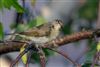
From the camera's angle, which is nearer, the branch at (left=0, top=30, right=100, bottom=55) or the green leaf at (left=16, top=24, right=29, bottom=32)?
the branch at (left=0, top=30, right=100, bottom=55)

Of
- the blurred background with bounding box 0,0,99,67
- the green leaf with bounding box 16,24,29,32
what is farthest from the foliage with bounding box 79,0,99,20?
the green leaf with bounding box 16,24,29,32

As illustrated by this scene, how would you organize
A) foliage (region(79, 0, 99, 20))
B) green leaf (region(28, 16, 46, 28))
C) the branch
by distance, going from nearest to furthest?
1. the branch
2. green leaf (region(28, 16, 46, 28))
3. foliage (region(79, 0, 99, 20))

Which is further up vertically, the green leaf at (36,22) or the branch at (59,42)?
the green leaf at (36,22)

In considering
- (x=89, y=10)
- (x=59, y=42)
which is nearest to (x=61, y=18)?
(x=89, y=10)

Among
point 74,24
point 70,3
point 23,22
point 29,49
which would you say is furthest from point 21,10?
point 70,3

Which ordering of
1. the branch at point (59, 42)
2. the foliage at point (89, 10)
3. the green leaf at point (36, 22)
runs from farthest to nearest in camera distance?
1. the foliage at point (89, 10)
2. the green leaf at point (36, 22)
3. the branch at point (59, 42)

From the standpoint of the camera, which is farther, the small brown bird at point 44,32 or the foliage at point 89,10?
the foliage at point 89,10

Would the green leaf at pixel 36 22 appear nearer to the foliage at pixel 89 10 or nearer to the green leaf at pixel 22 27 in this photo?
the green leaf at pixel 22 27

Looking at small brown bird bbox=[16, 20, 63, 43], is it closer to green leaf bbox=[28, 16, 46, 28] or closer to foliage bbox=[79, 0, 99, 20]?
green leaf bbox=[28, 16, 46, 28]

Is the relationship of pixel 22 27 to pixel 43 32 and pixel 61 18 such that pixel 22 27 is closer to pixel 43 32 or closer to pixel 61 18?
pixel 43 32

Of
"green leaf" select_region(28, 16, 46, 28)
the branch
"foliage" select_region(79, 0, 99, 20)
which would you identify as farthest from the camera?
"foliage" select_region(79, 0, 99, 20)

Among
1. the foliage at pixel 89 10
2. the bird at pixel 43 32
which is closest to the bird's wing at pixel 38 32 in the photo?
the bird at pixel 43 32

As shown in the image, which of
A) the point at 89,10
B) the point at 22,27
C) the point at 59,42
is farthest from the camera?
the point at 89,10
